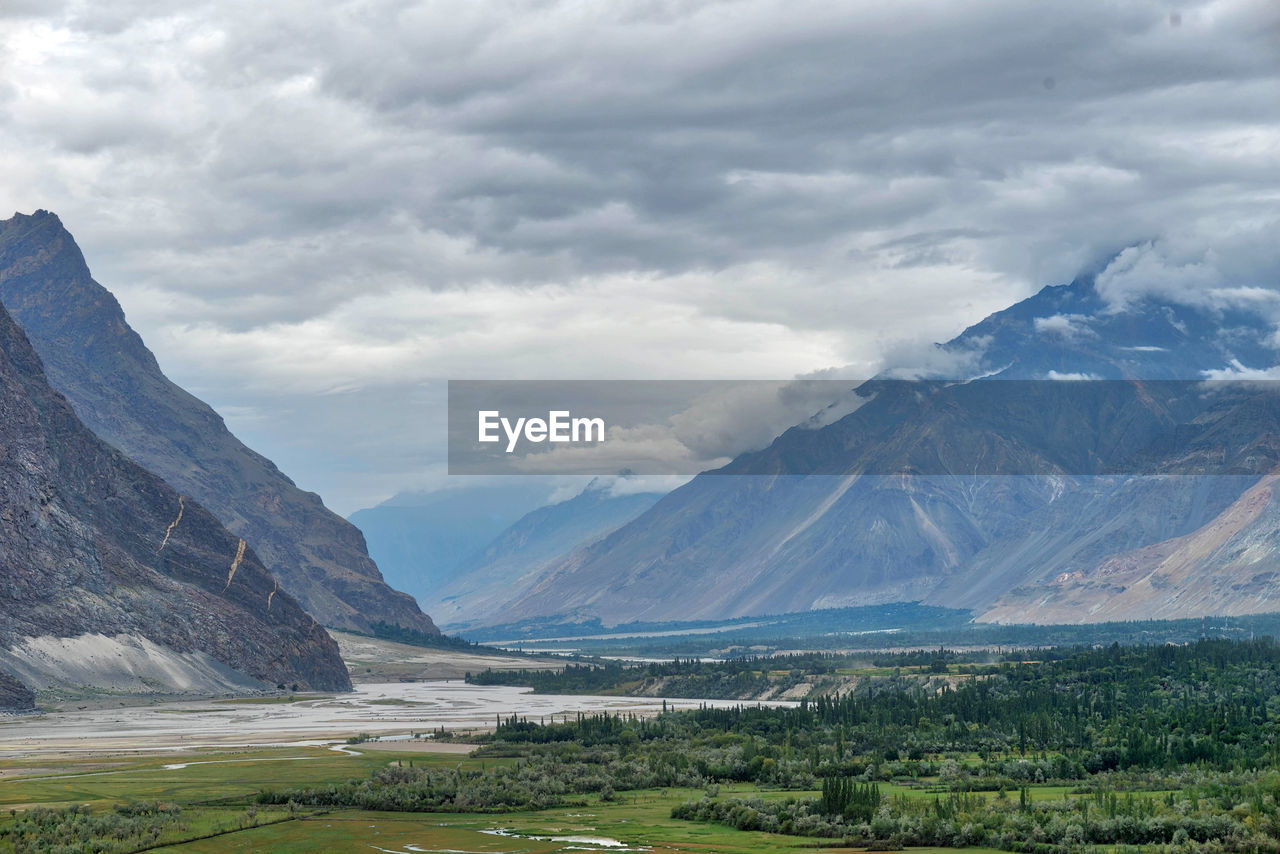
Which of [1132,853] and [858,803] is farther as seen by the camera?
[858,803]

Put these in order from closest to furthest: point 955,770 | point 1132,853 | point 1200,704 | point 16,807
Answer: point 1132,853, point 16,807, point 955,770, point 1200,704

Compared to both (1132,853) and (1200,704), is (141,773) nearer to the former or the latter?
(1132,853)

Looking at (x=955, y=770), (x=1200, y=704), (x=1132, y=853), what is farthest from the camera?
(x=1200, y=704)

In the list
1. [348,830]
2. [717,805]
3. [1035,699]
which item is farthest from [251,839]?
[1035,699]

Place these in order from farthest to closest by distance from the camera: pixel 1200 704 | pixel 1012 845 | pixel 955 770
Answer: pixel 1200 704, pixel 955 770, pixel 1012 845

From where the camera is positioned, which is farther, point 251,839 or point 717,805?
point 717,805

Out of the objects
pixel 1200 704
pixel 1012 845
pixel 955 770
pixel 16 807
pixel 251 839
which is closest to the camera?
pixel 1012 845

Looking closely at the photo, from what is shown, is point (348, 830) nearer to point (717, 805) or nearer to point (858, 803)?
point (717, 805)

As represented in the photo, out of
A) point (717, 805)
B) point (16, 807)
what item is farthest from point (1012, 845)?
point (16, 807)
